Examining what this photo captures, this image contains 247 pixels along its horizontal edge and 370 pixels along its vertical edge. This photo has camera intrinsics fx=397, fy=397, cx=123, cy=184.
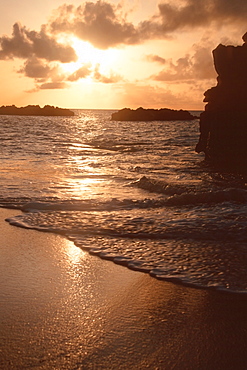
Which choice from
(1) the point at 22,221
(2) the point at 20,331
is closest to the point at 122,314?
(2) the point at 20,331

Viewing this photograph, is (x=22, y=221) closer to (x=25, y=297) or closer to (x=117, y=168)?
(x=25, y=297)

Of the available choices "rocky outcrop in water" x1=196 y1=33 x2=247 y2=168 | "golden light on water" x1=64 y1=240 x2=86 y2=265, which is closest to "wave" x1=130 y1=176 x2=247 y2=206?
"golden light on water" x1=64 y1=240 x2=86 y2=265

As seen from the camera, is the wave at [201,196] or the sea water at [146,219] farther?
the wave at [201,196]

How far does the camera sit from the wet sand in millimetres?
2809

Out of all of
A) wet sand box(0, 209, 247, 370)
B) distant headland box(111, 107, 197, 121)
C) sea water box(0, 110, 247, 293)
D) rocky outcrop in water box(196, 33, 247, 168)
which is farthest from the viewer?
distant headland box(111, 107, 197, 121)

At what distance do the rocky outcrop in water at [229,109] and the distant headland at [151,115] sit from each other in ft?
316

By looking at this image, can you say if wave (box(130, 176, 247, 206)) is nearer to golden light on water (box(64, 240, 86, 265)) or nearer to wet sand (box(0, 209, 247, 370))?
golden light on water (box(64, 240, 86, 265))

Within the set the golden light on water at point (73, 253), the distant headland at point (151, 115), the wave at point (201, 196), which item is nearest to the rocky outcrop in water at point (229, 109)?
the wave at point (201, 196)

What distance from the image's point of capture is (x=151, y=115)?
116312 millimetres

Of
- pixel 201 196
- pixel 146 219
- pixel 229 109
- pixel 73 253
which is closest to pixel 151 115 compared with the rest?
pixel 229 109

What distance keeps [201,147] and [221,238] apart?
14990 mm

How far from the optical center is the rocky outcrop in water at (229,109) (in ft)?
56.2

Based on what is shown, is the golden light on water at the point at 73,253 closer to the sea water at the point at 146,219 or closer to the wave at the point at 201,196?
the sea water at the point at 146,219

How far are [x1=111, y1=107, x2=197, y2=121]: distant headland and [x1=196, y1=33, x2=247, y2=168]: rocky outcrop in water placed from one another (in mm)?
96219
